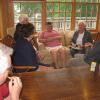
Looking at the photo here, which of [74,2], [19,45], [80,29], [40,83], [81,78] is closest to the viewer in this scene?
[40,83]

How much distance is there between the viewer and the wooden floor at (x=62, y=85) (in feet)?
5.74

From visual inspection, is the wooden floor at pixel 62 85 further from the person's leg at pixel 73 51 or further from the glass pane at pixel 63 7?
the glass pane at pixel 63 7

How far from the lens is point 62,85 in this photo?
1.95 meters

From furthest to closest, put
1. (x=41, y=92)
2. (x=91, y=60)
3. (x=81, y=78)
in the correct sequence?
(x=91, y=60) < (x=81, y=78) < (x=41, y=92)

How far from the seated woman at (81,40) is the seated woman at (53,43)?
0.21m

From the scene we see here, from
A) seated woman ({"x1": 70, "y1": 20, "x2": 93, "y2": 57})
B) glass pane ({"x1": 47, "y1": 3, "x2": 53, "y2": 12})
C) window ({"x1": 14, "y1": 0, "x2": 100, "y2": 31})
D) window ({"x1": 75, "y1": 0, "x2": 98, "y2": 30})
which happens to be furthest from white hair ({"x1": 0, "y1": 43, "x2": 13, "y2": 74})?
window ({"x1": 75, "y1": 0, "x2": 98, "y2": 30})

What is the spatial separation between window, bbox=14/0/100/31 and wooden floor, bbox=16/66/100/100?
3.14 meters

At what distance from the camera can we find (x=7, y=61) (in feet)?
4.02

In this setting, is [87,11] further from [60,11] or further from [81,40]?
[81,40]

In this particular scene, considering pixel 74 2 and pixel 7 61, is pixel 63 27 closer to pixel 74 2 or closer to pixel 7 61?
pixel 74 2

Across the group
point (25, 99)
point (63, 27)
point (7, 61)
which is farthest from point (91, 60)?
point (63, 27)

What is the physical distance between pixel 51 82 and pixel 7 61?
0.86m

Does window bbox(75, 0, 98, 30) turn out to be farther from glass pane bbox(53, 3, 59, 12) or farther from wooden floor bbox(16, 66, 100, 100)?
wooden floor bbox(16, 66, 100, 100)

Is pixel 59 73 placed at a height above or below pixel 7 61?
below
